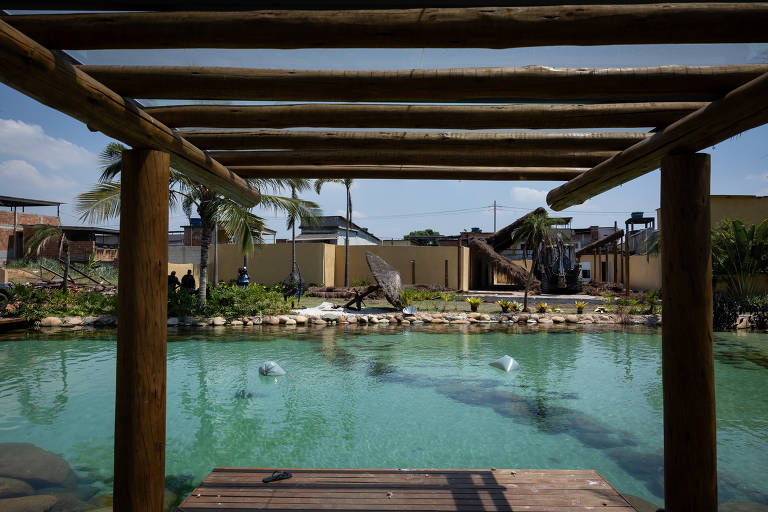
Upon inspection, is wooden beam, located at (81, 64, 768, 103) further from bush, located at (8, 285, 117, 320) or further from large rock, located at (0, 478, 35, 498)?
bush, located at (8, 285, 117, 320)

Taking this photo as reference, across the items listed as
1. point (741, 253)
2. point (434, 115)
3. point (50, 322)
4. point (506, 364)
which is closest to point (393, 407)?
point (506, 364)

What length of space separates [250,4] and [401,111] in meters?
0.98

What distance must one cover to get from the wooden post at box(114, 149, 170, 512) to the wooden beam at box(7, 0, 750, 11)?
0.89 meters

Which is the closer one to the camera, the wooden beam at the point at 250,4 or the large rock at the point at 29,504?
the wooden beam at the point at 250,4

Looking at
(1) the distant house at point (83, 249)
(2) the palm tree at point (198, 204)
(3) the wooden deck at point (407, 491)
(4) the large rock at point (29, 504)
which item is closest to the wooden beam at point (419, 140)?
(3) the wooden deck at point (407, 491)

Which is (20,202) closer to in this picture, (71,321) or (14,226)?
(14,226)

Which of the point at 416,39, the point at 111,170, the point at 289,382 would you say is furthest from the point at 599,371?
the point at 111,170

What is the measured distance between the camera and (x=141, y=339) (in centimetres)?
255

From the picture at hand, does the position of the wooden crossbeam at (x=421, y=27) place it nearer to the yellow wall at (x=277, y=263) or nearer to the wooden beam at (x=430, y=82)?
the wooden beam at (x=430, y=82)

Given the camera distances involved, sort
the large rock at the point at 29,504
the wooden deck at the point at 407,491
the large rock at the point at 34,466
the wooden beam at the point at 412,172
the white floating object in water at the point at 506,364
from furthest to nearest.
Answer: the white floating object in water at the point at 506,364
the large rock at the point at 34,466
the wooden beam at the point at 412,172
the large rock at the point at 29,504
the wooden deck at the point at 407,491

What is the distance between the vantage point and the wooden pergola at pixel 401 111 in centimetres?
177

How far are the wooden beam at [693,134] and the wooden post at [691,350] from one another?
0.14 m

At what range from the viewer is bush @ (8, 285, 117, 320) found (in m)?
12.3

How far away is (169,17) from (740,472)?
19.7ft
